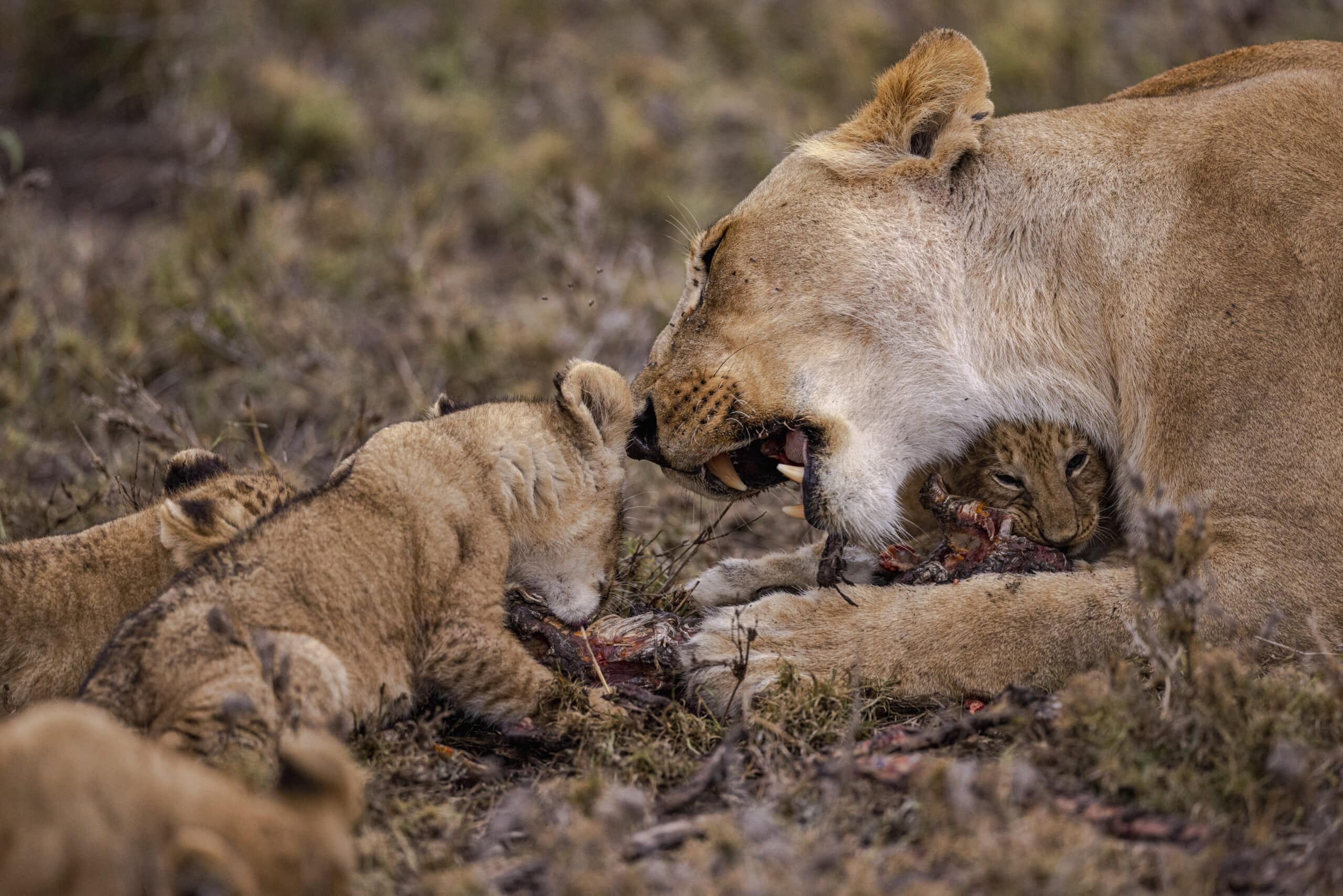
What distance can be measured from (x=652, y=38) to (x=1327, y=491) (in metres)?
9.16

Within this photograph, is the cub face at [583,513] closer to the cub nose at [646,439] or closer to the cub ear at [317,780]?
the cub nose at [646,439]

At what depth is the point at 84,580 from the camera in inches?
127

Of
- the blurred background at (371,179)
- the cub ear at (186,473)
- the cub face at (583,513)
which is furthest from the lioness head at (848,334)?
the cub ear at (186,473)

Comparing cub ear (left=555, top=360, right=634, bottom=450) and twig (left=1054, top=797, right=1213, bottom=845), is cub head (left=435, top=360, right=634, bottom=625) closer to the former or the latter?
cub ear (left=555, top=360, right=634, bottom=450)

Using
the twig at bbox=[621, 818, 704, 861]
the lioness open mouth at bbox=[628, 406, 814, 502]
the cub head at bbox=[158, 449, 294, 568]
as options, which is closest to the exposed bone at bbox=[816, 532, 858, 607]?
the lioness open mouth at bbox=[628, 406, 814, 502]

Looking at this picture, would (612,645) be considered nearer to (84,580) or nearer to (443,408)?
(443,408)

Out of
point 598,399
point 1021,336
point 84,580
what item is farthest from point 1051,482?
point 84,580

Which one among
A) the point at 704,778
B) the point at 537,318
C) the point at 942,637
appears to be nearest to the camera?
the point at 704,778

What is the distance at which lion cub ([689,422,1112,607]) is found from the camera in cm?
376

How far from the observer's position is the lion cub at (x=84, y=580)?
3.11m

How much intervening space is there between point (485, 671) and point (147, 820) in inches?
47.6

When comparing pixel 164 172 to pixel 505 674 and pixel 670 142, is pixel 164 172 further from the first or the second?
pixel 505 674

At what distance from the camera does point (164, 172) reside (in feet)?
25.8

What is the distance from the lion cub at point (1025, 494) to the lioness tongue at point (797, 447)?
0.40 meters
